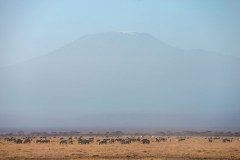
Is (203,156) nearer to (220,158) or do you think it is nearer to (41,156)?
(220,158)

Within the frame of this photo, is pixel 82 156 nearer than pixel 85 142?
Yes

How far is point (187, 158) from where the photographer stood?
4056 centimetres

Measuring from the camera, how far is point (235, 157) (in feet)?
136

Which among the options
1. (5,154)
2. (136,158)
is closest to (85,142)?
(5,154)

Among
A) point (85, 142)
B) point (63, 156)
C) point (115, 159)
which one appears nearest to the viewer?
point (115, 159)

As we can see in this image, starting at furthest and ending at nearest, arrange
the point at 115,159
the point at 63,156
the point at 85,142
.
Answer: the point at 85,142
the point at 63,156
the point at 115,159

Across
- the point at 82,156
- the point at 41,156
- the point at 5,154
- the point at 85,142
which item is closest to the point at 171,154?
the point at 82,156

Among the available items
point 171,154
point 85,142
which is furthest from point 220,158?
point 85,142

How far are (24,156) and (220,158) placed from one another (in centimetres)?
2071

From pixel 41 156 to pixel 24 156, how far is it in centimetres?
188

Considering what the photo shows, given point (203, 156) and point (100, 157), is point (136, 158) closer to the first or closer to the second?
point (100, 157)

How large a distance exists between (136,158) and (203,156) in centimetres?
772

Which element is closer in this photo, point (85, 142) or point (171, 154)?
point (171, 154)

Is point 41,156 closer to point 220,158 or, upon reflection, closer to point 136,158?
point 136,158
